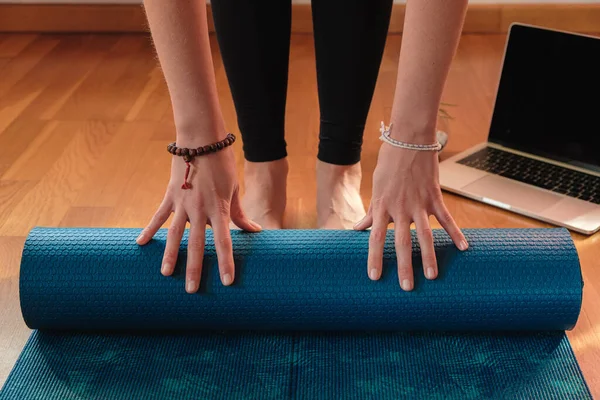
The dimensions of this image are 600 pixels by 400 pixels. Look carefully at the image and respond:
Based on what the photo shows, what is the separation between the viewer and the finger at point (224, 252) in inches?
42.4

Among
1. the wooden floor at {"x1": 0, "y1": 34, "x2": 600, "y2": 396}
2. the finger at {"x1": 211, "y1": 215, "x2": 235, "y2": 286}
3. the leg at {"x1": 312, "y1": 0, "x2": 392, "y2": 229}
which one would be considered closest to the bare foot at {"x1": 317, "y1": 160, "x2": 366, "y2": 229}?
the leg at {"x1": 312, "y1": 0, "x2": 392, "y2": 229}

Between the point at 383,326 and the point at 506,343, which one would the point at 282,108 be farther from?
the point at 506,343

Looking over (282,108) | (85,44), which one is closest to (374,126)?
(282,108)

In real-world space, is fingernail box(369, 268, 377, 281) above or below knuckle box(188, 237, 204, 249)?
below

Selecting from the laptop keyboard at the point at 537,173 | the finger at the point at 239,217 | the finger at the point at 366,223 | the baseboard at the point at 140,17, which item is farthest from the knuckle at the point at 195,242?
the baseboard at the point at 140,17

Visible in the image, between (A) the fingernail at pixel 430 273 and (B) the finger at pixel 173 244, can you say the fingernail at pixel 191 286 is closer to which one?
(B) the finger at pixel 173 244

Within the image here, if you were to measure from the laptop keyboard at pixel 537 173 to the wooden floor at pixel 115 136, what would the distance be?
0.14 metres

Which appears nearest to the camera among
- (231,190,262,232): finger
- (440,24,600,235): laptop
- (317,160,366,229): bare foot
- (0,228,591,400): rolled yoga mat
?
(0,228,591,400): rolled yoga mat

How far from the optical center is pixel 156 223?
112 centimetres

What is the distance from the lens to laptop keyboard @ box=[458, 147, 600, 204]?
167 cm

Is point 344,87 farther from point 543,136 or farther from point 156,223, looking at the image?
point 543,136

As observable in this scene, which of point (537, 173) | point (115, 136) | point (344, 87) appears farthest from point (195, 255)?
A: point (115, 136)

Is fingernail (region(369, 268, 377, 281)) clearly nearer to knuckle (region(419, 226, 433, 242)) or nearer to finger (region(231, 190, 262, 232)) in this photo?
knuckle (region(419, 226, 433, 242))

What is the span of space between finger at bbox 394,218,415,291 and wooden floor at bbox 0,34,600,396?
334mm
